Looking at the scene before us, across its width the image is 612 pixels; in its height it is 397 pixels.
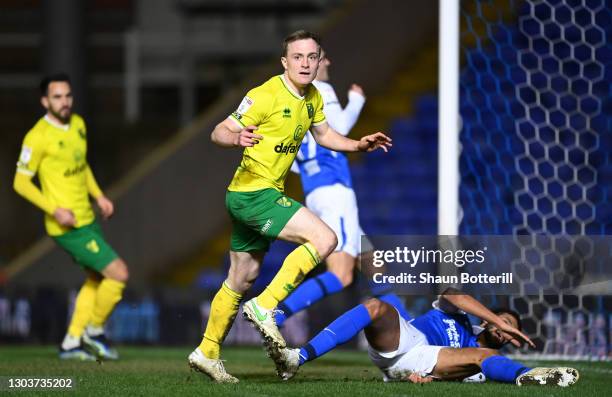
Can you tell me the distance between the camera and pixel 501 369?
19.3 ft

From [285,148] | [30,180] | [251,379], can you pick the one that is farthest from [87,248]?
[285,148]

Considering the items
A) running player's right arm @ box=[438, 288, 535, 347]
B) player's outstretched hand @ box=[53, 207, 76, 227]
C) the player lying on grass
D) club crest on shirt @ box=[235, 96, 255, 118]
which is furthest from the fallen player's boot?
player's outstretched hand @ box=[53, 207, 76, 227]

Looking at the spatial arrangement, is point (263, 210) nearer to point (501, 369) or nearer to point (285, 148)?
point (285, 148)

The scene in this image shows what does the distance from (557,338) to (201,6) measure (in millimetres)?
9697

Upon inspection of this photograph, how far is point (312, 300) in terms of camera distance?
7344mm

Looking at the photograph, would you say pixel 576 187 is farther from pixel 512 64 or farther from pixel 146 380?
pixel 146 380

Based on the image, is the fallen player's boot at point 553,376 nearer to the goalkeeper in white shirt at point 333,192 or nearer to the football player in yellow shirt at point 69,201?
the goalkeeper in white shirt at point 333,192

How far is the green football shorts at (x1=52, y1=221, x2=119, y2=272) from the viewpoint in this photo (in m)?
8.30

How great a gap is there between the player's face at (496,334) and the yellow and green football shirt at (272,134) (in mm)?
1313

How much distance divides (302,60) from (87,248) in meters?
2.99

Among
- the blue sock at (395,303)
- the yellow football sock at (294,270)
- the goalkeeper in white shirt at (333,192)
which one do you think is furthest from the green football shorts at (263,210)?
the goalkeeper in white shirt at (333,192)

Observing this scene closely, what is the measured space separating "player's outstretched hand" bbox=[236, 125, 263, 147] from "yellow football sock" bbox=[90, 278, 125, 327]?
310 cm

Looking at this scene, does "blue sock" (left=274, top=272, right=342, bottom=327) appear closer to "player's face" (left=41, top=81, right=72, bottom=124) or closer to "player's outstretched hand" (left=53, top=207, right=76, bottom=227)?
"player's outstretched hand" (left=53, top=207, right=76, bottom=227)

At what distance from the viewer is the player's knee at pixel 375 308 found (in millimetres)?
5906
